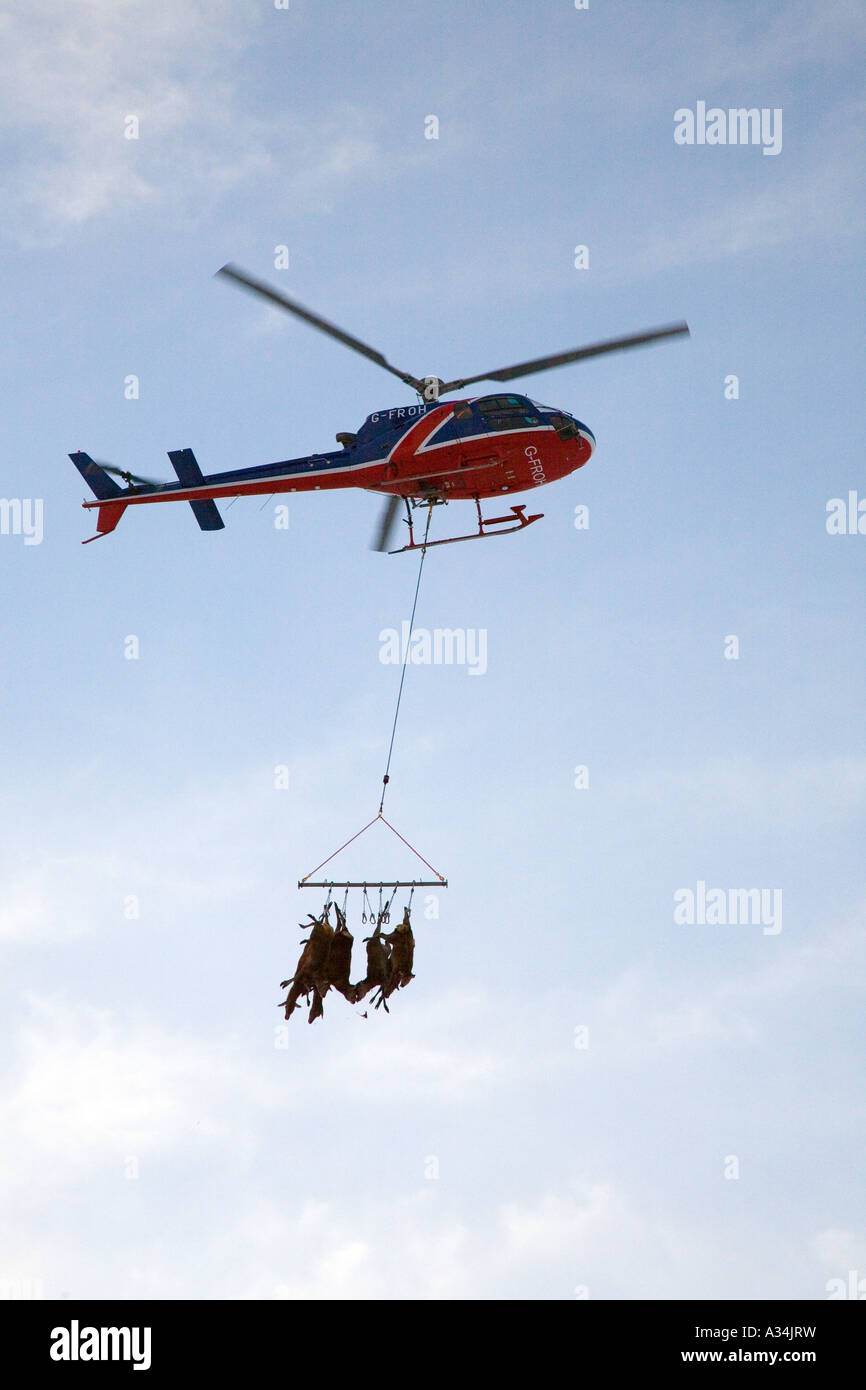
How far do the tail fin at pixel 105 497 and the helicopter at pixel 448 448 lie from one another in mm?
3802

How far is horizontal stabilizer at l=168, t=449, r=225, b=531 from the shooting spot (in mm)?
34156

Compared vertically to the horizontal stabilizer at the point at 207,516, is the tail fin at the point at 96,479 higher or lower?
higher

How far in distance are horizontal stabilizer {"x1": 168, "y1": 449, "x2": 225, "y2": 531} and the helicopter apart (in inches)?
49.3

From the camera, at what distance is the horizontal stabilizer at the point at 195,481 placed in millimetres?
34156

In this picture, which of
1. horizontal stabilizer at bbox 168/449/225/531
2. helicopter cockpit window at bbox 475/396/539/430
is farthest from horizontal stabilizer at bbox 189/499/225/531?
helicopter cockpit window at bbox 475/396/539/430

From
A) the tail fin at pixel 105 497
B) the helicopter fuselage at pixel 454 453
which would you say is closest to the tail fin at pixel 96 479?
the tail fin at pixel 105 497

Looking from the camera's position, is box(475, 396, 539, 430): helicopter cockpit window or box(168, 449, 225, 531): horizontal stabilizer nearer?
box(475, 396, 539, 430): helicopter cockpit window

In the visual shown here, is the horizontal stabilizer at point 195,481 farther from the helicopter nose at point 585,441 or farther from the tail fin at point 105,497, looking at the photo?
the helicopter nose at point 585,441

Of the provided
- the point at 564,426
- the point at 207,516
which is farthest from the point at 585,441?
the point at 207,516

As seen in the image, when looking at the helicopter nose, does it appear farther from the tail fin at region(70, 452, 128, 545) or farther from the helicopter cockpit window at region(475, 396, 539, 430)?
the tail fin at region(70, 452, 128, 545)

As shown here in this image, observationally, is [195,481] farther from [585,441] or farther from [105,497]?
[585,441]
